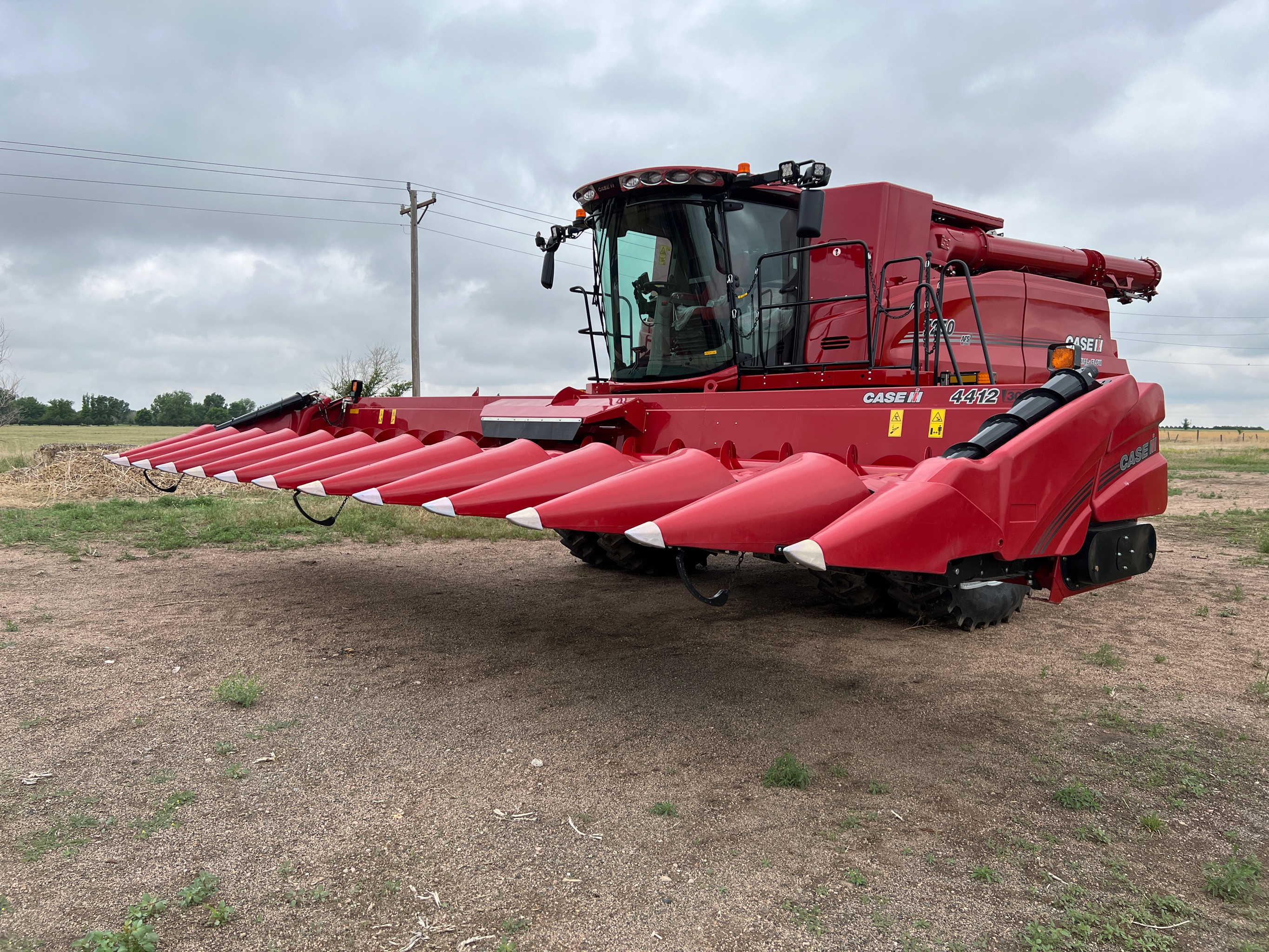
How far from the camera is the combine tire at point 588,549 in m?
7.41

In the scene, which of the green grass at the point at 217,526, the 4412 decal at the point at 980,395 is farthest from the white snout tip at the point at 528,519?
the green grass at the point at 217,526

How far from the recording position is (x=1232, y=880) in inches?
101

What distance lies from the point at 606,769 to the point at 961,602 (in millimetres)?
3045

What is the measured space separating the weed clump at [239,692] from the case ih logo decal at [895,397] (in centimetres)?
321

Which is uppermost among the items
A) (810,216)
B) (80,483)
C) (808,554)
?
(810,216)

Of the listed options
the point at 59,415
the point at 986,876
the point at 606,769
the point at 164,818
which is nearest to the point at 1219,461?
the point at 986,876

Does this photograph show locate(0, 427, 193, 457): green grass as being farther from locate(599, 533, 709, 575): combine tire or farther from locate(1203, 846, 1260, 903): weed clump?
locate(1203, 846, 1260, 903): weed clump

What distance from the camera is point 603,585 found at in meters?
7.16

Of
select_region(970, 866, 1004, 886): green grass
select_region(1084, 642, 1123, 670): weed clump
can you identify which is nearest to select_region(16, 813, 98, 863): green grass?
select_region(970, 866, 1004, 886): green grass

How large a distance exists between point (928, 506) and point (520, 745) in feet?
6.49

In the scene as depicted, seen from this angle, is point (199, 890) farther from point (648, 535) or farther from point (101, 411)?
point (101, 411)

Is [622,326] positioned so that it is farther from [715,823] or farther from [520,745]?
[715,823]

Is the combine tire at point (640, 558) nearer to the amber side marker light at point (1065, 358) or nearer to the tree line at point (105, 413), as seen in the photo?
the amber side marker light at point (1065, 358)

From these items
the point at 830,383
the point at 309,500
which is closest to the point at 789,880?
the point at 830,383
